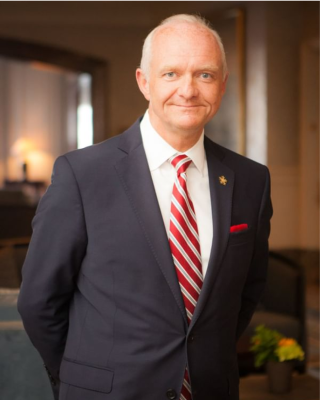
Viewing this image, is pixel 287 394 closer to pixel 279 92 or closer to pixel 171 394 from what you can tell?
pixel 171 394

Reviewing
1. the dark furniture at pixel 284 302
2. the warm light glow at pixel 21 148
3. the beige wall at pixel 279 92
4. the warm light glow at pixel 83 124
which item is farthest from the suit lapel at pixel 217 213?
the warm light glow at pixel 21 148

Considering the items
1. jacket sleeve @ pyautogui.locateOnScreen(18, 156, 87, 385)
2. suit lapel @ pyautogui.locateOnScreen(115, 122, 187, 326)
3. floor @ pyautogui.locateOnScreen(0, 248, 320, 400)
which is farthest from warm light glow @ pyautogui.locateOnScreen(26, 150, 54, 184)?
suit lapel @ pyautogui.locateOnScreen(115, 122, 187, 326)

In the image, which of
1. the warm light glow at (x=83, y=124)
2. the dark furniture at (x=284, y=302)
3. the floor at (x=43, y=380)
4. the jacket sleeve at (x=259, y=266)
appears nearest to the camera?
the jacket sleeve at (x=259, y=266)

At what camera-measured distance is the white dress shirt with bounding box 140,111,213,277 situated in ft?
5.54

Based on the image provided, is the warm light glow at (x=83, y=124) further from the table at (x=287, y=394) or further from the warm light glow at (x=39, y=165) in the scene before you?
the table at (x=287, y=394)

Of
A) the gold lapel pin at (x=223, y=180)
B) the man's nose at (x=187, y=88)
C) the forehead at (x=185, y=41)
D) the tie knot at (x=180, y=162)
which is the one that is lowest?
the gold lapel pin at (x=223, y=180)

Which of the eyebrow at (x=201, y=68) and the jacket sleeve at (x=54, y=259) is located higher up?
the eyebrow at (x=201, y=68)

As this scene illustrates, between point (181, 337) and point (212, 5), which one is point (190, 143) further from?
point (212, 5)

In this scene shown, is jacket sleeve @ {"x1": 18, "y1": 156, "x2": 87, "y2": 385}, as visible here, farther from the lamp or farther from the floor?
the lamp

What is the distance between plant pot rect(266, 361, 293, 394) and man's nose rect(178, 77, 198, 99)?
1995 millimetres

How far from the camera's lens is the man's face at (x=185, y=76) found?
5.22 ft

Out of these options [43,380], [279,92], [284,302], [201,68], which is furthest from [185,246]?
[279,92]

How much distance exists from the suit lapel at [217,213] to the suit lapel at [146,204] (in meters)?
0.08

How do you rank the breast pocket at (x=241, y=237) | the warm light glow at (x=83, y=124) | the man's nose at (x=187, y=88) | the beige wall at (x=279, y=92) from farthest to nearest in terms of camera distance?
the warm light glow at (x=83, y=124), the beige wall at (x=279, y=92), the breast pocket at (x=241, y=237), the man's nose at (x=187, y=88)
